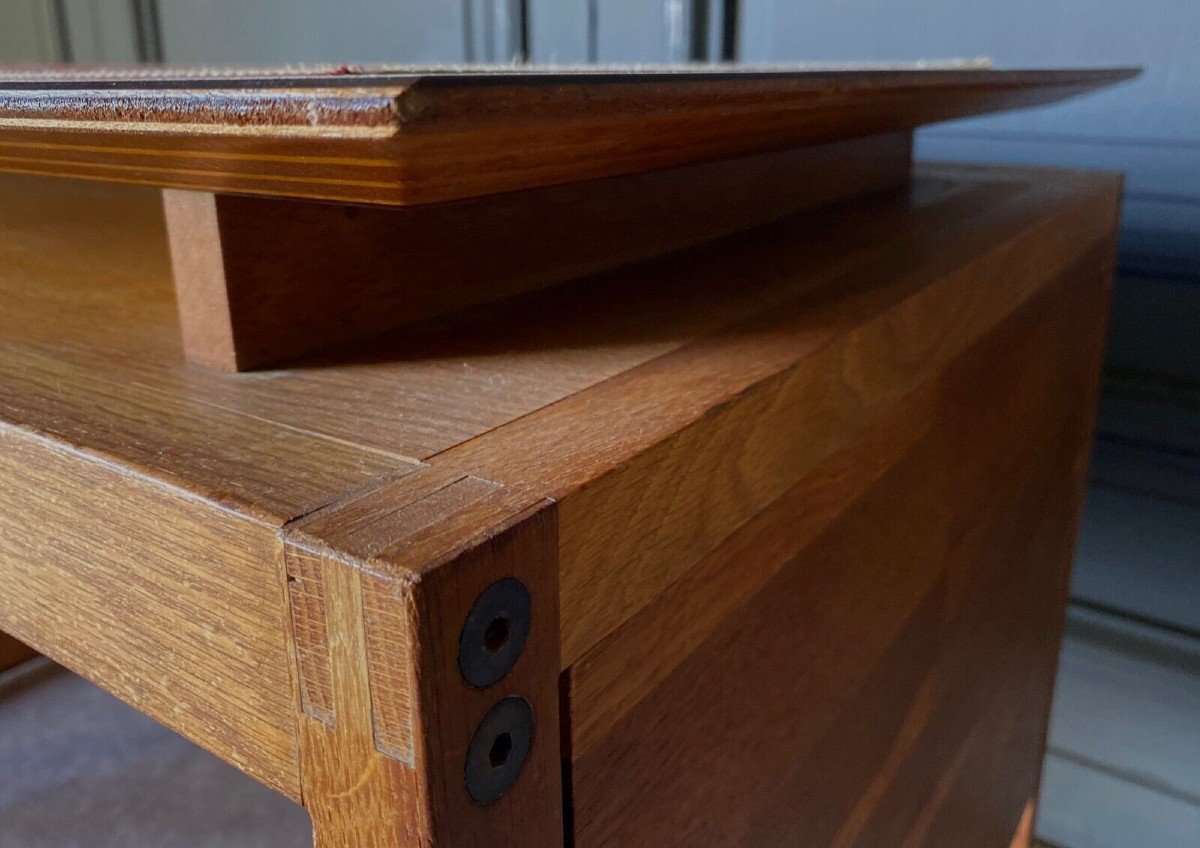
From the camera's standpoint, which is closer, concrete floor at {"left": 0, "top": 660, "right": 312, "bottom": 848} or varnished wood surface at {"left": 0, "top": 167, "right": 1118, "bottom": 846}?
varnished wood surface at {"left": 0, "top": 167, "right": 1118, "bottom": 846}

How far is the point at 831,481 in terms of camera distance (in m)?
0.32

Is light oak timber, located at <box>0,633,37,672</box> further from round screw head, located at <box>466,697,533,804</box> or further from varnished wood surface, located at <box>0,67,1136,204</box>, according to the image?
round screw head, located at <box>466,697,533,804</box>

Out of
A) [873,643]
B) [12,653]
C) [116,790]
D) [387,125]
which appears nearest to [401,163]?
[387,125]

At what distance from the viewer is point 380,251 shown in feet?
1.02

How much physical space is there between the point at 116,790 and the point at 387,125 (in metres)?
0.56

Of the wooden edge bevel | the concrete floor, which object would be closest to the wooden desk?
the wooden edge bevel

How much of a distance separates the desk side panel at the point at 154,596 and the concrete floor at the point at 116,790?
37cm

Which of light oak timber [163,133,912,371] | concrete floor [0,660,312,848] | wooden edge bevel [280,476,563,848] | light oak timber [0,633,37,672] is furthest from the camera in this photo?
light oak timber [0,633,37,672]

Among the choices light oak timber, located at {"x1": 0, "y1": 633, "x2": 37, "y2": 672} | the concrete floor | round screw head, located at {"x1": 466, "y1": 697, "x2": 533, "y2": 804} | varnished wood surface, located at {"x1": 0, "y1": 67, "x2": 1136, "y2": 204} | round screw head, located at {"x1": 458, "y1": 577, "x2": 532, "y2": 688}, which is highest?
varnished wood surface, located at {"x1": 0, "y1": 67, "x2": 1136, "y2": 204}

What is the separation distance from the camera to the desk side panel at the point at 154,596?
0.20 meters

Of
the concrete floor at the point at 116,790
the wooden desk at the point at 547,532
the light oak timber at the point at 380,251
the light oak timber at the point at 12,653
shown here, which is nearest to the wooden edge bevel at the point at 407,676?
the wooden desk at the point at 547,532

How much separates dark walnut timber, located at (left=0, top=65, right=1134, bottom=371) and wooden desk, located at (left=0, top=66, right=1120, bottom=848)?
0.01 metres

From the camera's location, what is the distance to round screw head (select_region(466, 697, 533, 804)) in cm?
19

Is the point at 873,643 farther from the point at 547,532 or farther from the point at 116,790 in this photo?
the point at 116,790
